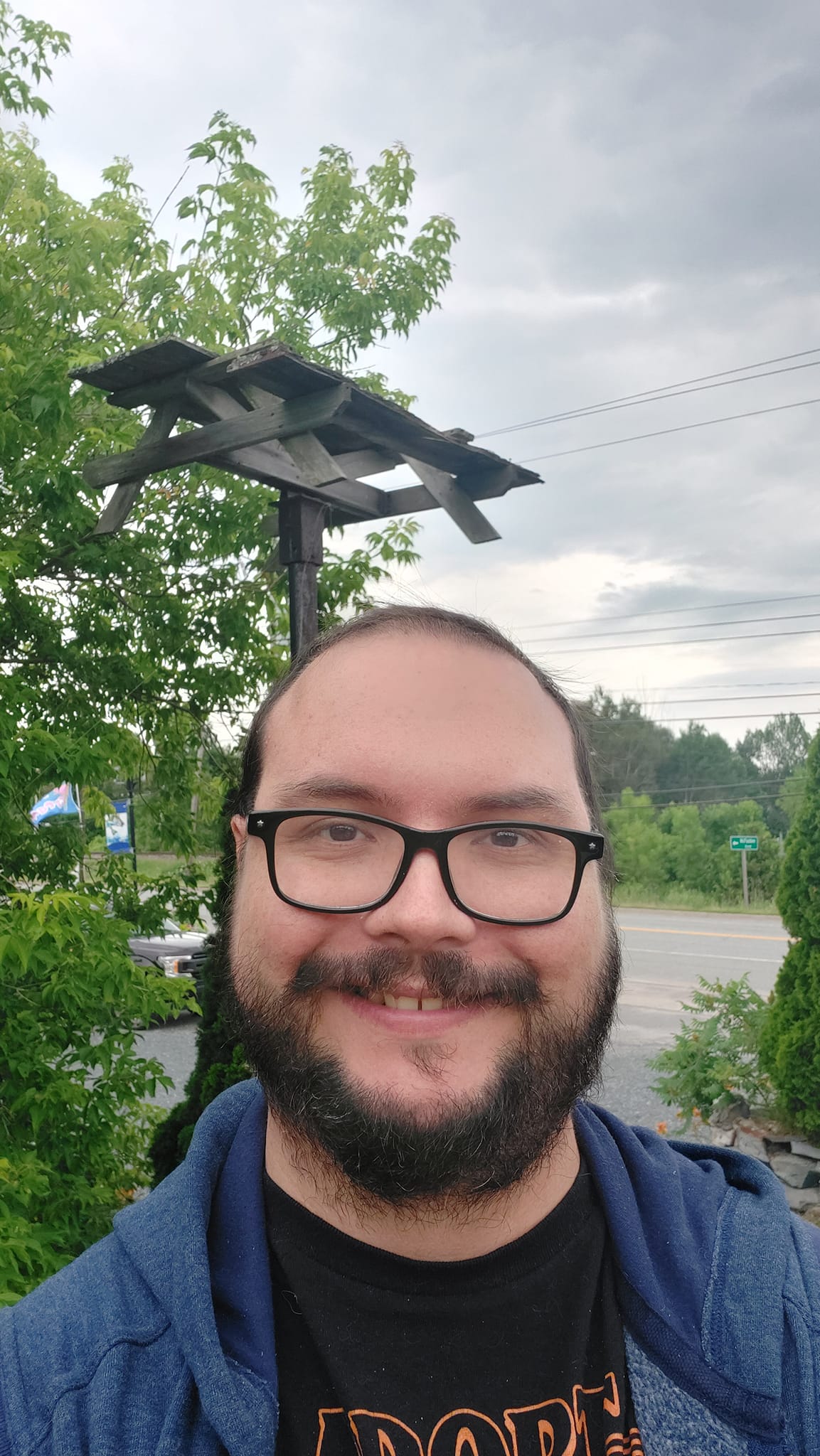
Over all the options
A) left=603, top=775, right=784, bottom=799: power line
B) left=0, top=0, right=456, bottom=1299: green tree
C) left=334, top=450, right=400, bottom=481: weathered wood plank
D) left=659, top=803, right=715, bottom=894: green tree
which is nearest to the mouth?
left=0, top=0, right=456, bottom=1299: green tree

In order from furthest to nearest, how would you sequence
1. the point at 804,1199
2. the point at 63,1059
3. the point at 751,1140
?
the point at 751,1140
the point at 804,1199
the point at 63,1059

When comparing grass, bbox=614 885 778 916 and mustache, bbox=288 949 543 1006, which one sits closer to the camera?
mustache, bbox=288 949 543 1006

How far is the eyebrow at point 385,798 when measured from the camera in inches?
42.1

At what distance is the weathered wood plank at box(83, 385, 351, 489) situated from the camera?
9.44 feet

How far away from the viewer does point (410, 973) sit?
100 cm

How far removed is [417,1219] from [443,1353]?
0.13 metres

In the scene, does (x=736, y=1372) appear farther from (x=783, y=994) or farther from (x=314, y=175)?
(x=314, y=175)

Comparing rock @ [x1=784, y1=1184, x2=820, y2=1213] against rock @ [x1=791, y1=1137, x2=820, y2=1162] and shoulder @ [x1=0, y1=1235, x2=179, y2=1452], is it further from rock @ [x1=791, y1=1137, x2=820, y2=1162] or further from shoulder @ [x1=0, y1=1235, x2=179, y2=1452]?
shoulder @ [x1=0, y1=1235, x2=179, y2=1452]

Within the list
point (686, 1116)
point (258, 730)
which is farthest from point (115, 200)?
point (686, 1116)

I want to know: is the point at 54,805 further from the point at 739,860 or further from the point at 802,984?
the point at 739,860

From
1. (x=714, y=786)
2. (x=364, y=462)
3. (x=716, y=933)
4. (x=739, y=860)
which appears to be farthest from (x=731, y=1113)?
(x=714, y=786)

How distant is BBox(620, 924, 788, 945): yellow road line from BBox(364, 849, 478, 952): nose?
55.9 feet

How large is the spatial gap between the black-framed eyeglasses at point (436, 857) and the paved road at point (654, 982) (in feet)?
7.47

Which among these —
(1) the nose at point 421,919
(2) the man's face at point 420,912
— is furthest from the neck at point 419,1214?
(1) the nose at point 421,919
